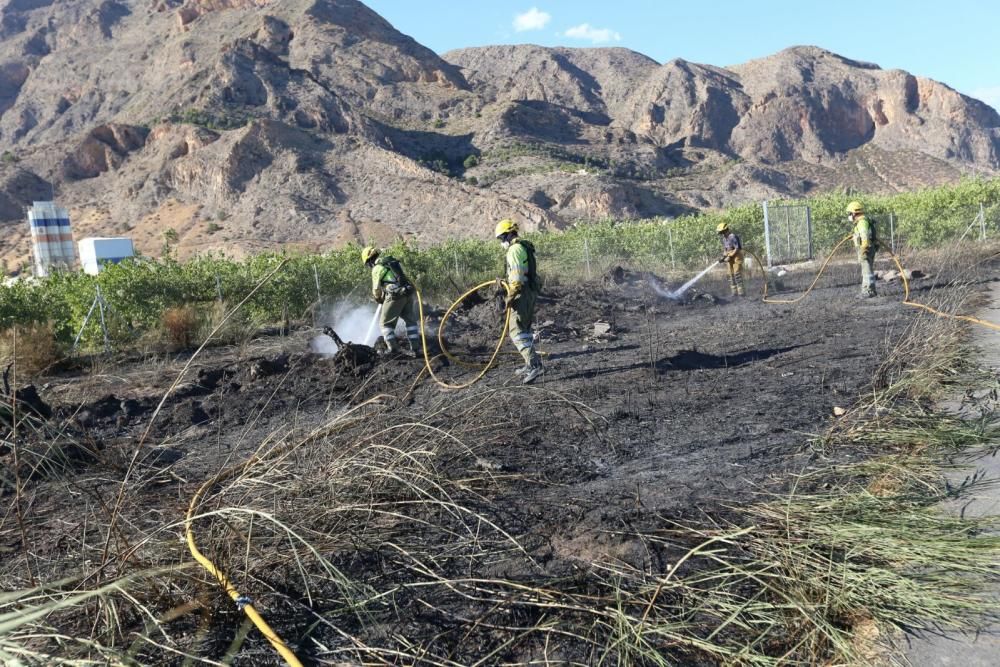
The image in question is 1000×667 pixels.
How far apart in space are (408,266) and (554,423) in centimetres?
1389

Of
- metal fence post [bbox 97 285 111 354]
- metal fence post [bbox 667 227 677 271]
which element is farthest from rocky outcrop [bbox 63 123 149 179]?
metal fence post [bbox 97 285 111 354]

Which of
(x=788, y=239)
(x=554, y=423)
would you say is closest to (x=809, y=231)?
(x=788, y=239)

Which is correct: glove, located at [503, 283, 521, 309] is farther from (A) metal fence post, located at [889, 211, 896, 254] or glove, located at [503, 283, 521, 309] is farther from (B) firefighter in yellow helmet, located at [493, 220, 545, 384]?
(A) metal fence post, located at [889, 211, 896, 254]

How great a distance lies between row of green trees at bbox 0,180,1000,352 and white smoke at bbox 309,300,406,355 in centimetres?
55

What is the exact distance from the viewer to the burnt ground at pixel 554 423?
353cm

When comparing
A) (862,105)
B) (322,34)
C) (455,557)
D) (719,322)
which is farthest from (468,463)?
(862,105)

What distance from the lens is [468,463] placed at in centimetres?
446

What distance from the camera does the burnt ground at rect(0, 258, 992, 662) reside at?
3.53 m

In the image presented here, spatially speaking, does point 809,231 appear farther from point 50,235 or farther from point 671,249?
point 50,235

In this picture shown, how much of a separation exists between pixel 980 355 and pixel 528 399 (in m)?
4.32

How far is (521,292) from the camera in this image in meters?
7.93

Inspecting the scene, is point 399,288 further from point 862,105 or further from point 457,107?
point 862,105

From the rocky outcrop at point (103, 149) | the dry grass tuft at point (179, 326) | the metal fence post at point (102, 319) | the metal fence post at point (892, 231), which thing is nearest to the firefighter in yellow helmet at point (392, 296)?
the dry grass tuft at point (179, 326)

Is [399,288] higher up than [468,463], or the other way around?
[399,288]
